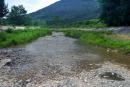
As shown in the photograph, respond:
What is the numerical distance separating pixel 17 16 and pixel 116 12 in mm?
58142

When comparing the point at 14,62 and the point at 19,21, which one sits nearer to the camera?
the point at 14,62

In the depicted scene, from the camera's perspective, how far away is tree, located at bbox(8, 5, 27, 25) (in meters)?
118

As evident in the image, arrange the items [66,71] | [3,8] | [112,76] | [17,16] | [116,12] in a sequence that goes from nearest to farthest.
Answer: [112,76], [66,71], [116,12], [3,8], [17,16]

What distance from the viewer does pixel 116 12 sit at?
67125 mm

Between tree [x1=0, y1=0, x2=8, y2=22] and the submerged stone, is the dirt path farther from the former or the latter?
tree [x1=0, y1=0, x2=8, y2=22]

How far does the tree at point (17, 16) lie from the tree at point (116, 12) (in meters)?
52.8

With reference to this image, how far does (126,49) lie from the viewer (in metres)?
37.3

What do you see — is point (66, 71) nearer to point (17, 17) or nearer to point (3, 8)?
point (3, 8)

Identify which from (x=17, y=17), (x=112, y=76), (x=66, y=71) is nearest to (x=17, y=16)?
(x=17, y=17)

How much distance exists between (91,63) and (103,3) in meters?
41.1

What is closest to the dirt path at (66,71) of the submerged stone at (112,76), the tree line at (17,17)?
the submerged stone at (112,76)

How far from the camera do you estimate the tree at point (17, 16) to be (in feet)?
388

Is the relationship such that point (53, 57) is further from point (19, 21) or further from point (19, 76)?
point (19, 21)

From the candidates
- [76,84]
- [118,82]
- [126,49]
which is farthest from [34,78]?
[126,49]
